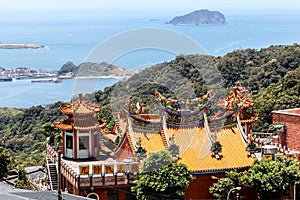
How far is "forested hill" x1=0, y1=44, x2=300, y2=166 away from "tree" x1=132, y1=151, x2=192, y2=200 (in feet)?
11.4

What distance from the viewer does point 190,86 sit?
1005 inches

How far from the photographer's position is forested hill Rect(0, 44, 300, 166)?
24.1 m

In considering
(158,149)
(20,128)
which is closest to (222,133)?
(158,149)

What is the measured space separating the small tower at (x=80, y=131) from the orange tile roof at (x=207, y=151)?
3548 millimetres

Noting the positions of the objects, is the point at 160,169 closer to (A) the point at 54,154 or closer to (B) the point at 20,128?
(A) the point at 54,154

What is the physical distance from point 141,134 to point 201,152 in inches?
85.4

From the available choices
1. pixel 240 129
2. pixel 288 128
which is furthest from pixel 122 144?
pixel 288 128

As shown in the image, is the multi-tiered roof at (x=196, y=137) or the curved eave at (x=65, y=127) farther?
the curved eave at (x=65, y=127)

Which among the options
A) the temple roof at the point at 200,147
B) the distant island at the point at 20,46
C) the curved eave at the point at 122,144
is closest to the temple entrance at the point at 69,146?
the curved eave at the point at 122,144

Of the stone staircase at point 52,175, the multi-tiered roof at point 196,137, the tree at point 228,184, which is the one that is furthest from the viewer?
the stone staircase at point 52,175

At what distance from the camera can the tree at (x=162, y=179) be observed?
18.7 meters

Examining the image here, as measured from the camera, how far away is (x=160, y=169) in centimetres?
1875

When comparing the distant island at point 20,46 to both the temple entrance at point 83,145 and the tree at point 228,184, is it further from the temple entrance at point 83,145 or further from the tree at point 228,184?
the tree at point 228,184

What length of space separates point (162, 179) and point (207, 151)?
237 cm
